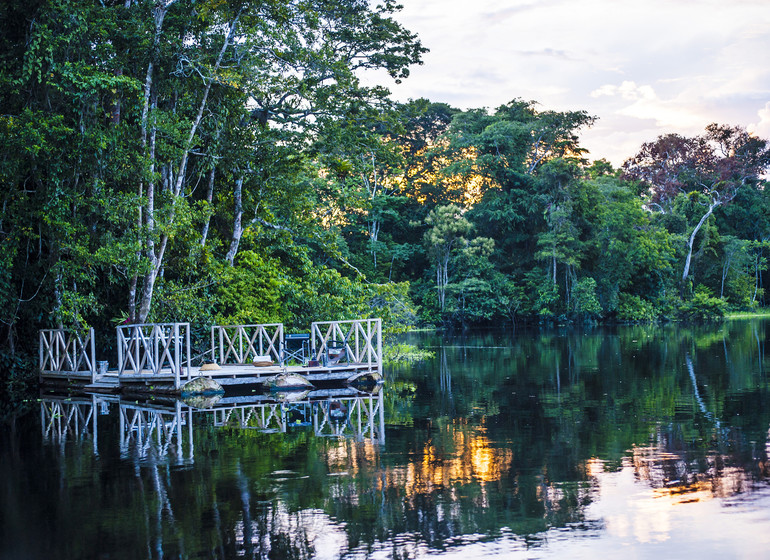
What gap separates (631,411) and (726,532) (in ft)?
24.2

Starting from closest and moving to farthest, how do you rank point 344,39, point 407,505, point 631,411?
point 407,505 < point 631,411 < point 344,39

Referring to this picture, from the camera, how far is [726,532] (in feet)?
23.1

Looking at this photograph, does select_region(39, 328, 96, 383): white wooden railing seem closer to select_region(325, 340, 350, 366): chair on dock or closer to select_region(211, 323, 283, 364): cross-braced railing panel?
select_region(211, 323, 283, 364): cross-braced railing panel

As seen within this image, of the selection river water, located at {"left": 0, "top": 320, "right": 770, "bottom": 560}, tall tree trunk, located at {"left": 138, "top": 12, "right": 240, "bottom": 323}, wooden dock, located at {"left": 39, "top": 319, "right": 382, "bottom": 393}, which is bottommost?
river water, located at {"left": 0, "top": 320, "right": 770, "bottom": 560}

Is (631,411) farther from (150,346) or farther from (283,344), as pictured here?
(150,346)

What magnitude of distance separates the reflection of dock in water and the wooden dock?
2.55ft

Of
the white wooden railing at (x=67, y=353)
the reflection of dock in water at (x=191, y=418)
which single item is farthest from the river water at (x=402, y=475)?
the white wooden railing at (x=67, y=353)

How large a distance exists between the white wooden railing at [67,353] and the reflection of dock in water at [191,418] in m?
1.57

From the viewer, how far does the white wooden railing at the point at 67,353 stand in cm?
2077

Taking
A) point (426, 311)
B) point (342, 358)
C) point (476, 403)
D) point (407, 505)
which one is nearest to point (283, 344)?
point (342, 358)

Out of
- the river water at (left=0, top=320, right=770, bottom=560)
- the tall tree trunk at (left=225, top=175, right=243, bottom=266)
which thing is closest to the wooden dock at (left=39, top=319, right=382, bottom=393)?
the river water at (left=0, top=320, right=770, bottom=560)

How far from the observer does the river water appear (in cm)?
707

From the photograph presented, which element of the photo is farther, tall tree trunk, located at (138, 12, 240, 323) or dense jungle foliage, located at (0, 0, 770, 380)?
tall tree trunk, located at (138, 12, 240, 323)

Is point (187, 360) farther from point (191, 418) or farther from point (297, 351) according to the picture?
point (191, 418)
